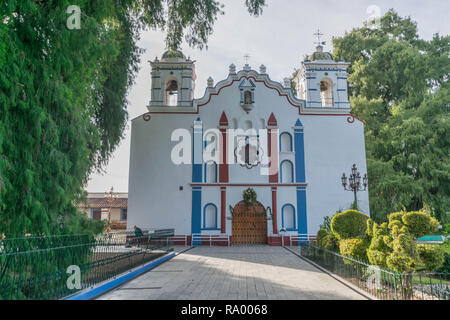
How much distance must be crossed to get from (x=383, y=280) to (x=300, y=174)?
487 inches

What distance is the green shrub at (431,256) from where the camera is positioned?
20.7 ft

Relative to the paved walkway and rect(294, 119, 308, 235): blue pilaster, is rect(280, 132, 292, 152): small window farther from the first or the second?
the paved walkway

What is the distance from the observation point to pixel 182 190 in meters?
18.6

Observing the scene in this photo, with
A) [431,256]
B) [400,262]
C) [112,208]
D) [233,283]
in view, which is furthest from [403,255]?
[112,208]

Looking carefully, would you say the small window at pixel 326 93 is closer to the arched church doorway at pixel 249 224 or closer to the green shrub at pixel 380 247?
the arched church doorway at pixel 249 224

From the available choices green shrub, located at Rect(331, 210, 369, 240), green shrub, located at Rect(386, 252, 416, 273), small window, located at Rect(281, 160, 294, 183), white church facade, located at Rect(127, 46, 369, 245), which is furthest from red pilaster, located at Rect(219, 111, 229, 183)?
green shrub, located at Rect(386, 252, 416, 273)

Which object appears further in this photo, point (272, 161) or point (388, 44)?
point (388, 44)

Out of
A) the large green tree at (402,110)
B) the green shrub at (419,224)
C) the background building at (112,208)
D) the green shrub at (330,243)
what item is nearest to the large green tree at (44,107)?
the green shrub at (419,224)

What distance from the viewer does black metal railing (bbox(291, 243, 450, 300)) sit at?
6.07 m

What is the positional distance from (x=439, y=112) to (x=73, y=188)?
21.5m

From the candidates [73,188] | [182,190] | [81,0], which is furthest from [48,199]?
[182,190]

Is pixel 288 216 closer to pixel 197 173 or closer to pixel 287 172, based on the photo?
pixel 287 172

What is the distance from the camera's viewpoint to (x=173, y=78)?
797 inches
